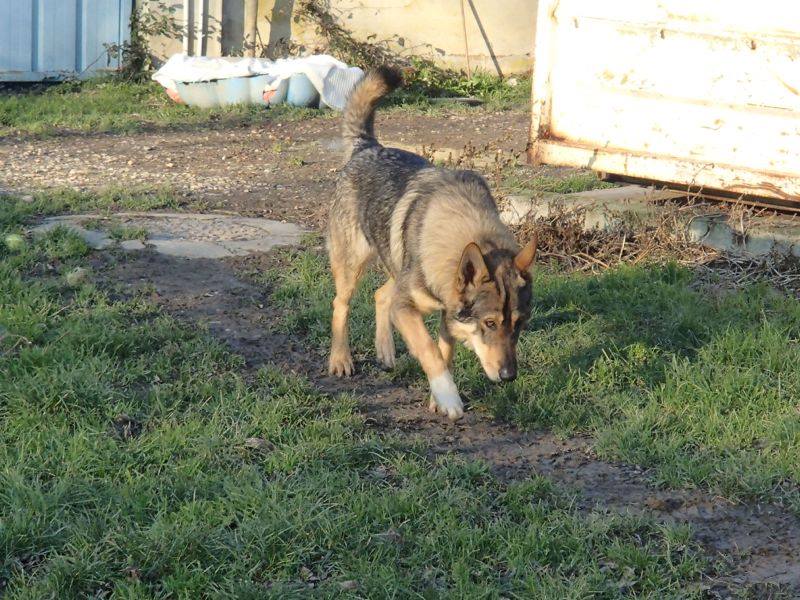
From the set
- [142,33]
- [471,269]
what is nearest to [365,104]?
[471,269]

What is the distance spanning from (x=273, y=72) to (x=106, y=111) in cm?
197

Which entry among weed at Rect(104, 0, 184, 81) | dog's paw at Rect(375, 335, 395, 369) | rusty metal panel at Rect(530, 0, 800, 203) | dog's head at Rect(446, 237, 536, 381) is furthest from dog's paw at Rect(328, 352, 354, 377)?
weed at Rect(104, 0, 184, 81)

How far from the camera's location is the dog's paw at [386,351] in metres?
5.41

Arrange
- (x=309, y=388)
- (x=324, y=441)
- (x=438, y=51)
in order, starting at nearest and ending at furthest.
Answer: (x=324, y=441) → (x=309, y=388) → (x=438, y=51)

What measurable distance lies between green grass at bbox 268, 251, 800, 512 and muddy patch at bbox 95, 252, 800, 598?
4.3 inches

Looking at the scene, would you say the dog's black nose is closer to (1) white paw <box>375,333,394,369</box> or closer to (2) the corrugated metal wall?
(1) white paw <box>375,333,394,369</box>

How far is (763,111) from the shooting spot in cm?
648

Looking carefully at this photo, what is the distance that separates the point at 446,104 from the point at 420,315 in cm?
812

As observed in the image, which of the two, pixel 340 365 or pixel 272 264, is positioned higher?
pixel 272 264

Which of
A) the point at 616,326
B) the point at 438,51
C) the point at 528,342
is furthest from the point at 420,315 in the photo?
the point at 438,51

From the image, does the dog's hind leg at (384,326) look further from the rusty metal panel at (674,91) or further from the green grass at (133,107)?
the green grass at (133,107)

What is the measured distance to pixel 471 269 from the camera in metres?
4.39

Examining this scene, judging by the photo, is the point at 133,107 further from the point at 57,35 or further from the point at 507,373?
the point at 507,373

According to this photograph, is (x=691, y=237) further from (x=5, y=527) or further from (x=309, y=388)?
(x=5, y=527)
